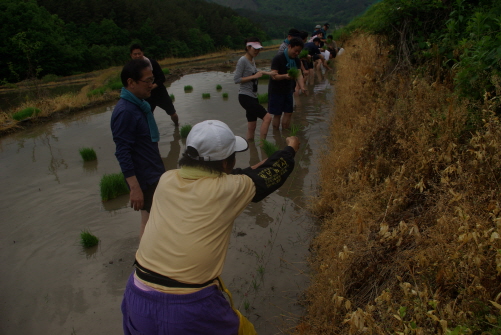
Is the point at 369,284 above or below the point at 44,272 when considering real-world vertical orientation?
above

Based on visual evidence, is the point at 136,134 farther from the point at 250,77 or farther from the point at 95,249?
the point at 250,77

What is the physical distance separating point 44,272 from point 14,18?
37.0 m

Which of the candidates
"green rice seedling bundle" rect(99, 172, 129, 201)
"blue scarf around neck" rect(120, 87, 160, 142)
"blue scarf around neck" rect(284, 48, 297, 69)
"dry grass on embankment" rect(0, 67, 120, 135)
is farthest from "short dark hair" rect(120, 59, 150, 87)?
"dry grass on embankment" rect(0, 67, 120, 135)

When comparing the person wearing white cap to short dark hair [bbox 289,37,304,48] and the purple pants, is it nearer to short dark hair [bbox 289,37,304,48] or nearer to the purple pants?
the purple pants

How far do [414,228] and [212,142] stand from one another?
4.45 ft

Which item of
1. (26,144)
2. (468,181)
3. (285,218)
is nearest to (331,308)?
(468,181)

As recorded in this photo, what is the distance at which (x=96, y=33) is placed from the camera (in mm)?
42812

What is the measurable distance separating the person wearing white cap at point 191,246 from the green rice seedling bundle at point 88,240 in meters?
2.11

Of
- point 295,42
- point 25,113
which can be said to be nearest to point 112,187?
point 295,42

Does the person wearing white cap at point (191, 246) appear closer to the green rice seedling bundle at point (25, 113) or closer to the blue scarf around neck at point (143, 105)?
the blue scarf around neck at point (143, 105)

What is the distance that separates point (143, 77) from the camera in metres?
2.72

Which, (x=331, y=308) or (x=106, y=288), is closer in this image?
(x=331, y=308)

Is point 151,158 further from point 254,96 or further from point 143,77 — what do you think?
point 254,96

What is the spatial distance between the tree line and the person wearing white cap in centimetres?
2201
